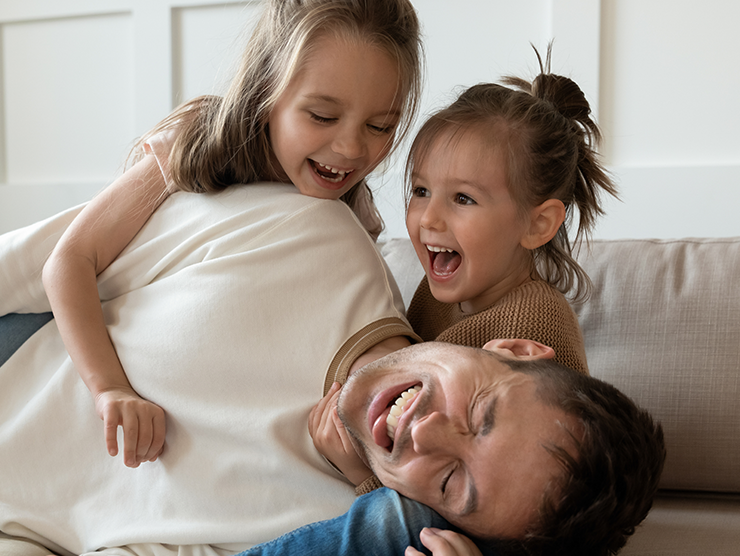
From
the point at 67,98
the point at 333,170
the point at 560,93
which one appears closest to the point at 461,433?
the point at 333,170

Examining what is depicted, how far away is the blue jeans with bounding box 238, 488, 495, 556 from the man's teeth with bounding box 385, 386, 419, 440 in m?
0.08

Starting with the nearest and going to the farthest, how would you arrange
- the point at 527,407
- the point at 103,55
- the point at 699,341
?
the point at 527,407, the point at 699,341, the point at 103,55

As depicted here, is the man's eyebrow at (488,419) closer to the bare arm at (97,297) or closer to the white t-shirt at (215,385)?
the white t-shirt at (215,385)

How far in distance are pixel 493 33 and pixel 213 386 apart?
1618 mm

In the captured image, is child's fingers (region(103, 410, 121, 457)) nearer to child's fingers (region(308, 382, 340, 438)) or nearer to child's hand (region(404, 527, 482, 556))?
child's fingers (region(308, 382, 340, 438))

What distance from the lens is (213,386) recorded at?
0.98m

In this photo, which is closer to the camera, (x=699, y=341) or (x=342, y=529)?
(x=342, y=529)

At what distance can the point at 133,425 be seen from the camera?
94 cm

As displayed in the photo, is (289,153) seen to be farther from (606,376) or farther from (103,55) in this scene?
(103,55)

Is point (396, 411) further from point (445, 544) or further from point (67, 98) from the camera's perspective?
point (67, 98)

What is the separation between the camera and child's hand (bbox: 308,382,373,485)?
0.92 m

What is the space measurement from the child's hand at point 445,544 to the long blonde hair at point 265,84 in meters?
0.66

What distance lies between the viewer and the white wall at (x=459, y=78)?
1.95m

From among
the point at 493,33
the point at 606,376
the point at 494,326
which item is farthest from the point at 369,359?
the point at 493,33
